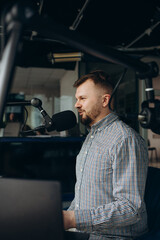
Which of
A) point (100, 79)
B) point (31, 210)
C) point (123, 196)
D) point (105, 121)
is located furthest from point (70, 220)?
point (100, 79)

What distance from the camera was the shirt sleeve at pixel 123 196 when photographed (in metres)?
0.85

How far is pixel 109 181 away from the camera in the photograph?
984 mm

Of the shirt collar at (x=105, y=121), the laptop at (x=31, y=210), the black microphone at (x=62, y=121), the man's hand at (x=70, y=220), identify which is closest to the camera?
the laptop at (x=31, y=210)

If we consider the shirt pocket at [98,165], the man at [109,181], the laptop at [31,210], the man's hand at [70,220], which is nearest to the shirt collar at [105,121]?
the man at [109,181]

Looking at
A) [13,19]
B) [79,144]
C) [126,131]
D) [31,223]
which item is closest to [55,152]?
[79,144]

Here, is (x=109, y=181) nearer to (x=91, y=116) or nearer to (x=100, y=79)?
(x=91, y=116)

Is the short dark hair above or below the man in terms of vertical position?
above

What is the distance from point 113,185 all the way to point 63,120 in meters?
0.34

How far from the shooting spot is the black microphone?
964 millimetres

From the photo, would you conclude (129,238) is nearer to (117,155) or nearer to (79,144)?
(117,155)

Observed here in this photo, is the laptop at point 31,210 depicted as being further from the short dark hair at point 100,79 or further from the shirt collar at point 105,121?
the short dark hair at point 100,79

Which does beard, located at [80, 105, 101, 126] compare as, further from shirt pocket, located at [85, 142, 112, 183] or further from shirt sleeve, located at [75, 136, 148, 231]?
shirt sleeve, located at [75, 136, 148, 231]

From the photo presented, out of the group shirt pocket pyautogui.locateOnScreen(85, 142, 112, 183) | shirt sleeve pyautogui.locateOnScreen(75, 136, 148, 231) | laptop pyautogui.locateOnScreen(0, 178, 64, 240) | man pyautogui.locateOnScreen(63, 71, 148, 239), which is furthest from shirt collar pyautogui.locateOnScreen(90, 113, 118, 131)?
laptop pyautogui.locateOnScreen(0, 178, 64, 240)

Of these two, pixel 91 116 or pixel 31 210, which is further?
pixel 91 116
